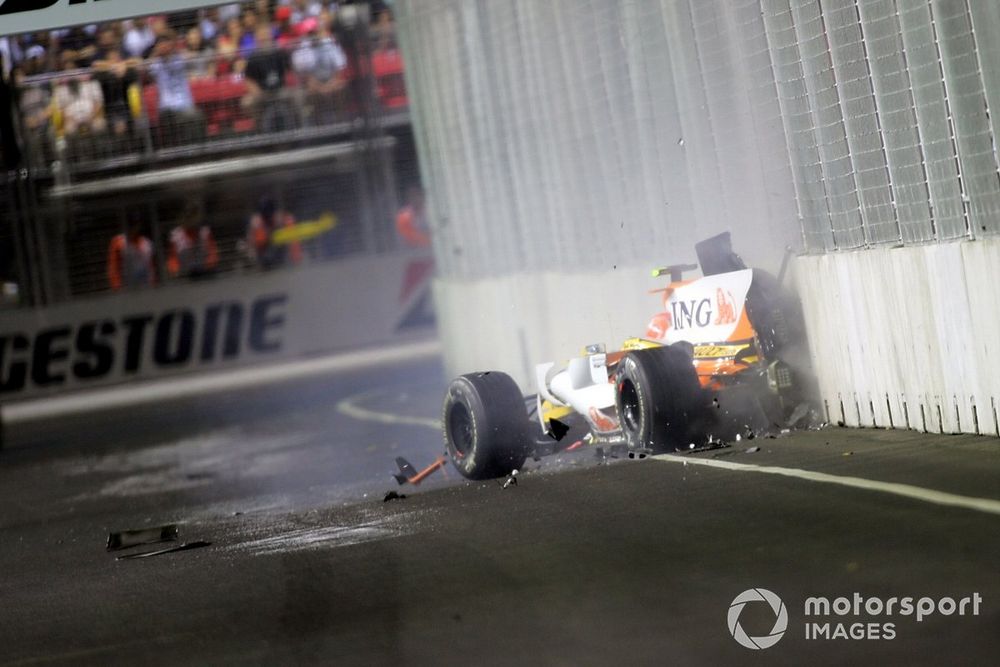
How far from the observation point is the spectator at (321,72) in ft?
94.7

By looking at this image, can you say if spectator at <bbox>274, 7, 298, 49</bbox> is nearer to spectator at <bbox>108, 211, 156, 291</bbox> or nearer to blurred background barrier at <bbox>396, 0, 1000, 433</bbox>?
spectator at <bbox>108, 211, 156, 291</bbox>

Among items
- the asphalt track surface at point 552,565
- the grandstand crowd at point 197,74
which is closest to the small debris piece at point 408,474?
the asphalt track surface at point 552,565

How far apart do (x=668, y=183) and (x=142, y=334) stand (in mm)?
18246

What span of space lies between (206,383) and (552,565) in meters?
22.8

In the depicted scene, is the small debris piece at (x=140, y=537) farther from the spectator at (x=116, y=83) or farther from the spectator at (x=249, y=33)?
the spectator at (x=249, y=33)

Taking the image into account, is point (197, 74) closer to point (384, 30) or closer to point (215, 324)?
point (384, 30)

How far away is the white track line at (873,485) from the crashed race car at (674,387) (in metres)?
0.49

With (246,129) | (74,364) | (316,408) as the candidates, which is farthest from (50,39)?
(316,408)

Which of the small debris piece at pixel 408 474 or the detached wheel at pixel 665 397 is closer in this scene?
the detached wheel at pixel 665 397

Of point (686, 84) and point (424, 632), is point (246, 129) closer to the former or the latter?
point (686, 84)

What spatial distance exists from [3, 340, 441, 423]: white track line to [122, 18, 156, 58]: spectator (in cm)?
583

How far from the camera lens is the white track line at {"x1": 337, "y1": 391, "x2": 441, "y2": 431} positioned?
16.9 meters

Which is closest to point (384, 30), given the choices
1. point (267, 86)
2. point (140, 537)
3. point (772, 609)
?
point (267, 86)

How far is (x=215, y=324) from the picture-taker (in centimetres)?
2902
